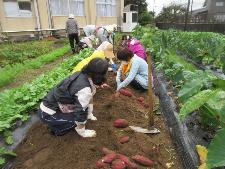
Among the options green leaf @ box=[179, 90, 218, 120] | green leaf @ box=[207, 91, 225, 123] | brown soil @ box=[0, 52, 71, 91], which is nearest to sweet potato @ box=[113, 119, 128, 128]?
green leaf @ box=[207, 91, 225, 123]

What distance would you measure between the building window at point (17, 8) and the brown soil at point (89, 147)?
14.1 metres

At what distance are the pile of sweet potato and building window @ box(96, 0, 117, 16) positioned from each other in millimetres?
21244

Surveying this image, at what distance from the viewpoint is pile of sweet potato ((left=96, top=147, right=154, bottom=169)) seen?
2.46 metres

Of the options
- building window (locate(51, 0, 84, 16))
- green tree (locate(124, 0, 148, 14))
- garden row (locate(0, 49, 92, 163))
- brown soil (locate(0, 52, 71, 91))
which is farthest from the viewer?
green tree (locate(124, 0, 148, 14))

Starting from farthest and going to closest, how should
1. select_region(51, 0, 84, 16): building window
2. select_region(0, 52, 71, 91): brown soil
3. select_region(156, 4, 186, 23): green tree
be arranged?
select_region(156, 4, 186, 23): green tree < select_region(51, 0, 84, 16): building window < select_region(0, 52, 71, 91): brown soil

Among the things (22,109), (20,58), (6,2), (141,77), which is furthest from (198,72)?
(6,2)

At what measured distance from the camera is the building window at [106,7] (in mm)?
22906

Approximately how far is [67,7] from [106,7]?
5.05 metres

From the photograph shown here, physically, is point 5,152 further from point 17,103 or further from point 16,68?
point 16,68

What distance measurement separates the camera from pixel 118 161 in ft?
8.18

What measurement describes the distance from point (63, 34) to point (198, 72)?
17322 mm

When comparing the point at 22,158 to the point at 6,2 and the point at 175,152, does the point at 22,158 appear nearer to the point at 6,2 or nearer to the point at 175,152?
the point at 175,152

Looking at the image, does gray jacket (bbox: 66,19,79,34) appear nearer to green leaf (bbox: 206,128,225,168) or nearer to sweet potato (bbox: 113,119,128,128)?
sweet potato (bbox: 113,119,128,128)

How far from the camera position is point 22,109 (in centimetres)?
359
